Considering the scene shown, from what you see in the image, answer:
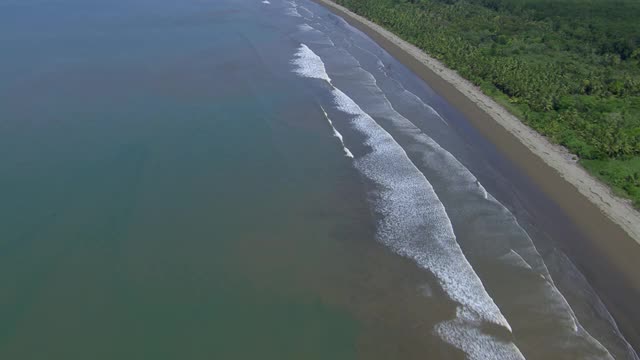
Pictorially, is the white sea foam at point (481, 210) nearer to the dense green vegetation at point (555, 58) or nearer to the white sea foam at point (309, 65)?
the dense green vegetation at point (555, 58)

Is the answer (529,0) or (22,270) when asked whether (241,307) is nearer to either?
(22,270)

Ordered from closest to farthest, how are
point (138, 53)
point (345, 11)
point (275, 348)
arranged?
point (275, 348), point (138, 53), point (345, 11)

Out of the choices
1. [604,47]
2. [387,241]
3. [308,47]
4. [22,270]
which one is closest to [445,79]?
[308,47]

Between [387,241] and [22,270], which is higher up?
[387,241]

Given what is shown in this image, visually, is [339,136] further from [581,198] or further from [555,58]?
[555,58]

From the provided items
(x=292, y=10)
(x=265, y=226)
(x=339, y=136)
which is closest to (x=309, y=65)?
(x=339, y=136)

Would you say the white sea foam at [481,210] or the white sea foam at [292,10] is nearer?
the white sea foam at [481,210]

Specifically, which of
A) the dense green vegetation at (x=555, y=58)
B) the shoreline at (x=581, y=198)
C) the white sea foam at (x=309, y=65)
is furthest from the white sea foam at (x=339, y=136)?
the dense green vegetation at (x=555, y=58)

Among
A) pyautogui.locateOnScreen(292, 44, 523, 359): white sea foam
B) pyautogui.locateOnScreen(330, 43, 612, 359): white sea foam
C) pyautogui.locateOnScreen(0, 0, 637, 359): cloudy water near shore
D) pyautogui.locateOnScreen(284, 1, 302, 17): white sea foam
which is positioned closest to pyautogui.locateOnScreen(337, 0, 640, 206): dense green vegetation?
pyautogui.locateOnScreen(0, 0, 637, 359): cloudy water near shore
